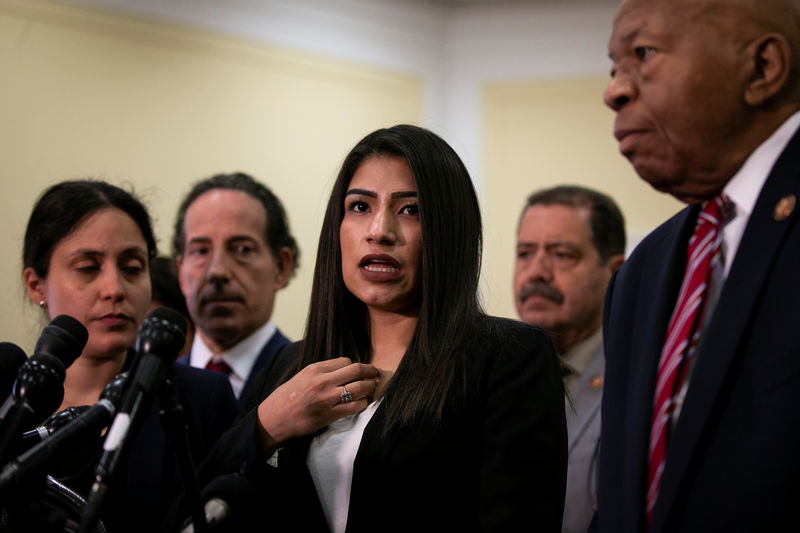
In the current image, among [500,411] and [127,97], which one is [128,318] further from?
[127,97]

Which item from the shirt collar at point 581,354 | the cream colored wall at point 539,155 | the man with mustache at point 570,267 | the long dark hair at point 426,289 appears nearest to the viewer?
the long dark hair at point 426,289

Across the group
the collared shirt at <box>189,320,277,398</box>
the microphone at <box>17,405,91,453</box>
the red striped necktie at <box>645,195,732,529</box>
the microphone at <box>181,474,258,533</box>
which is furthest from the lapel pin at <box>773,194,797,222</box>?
the collared shirt at <box>189,320,277,398</box>

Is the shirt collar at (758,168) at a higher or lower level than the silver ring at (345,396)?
higher

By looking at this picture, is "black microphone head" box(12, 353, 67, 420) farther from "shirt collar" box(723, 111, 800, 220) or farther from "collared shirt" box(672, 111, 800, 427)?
"shirt collar" box(723, 111, 800, 220)

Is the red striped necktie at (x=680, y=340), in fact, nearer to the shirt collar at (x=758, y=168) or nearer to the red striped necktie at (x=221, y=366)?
the shirt collar at (x=758, y=168)

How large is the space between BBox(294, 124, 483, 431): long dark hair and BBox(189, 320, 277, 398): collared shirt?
102cm

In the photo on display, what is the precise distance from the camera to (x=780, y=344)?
127 centimetres

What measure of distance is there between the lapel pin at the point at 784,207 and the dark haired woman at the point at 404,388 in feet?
1.92

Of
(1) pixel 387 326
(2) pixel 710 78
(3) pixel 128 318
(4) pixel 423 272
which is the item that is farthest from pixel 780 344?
(3) pixel 128 318

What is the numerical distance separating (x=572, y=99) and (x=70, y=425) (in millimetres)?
4503

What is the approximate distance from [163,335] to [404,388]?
63cm

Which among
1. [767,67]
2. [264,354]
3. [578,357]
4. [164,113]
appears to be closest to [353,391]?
[767,67]

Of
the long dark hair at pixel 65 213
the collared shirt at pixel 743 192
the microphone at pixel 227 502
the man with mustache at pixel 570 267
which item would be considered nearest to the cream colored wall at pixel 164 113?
the long dark hair at pixel 65 213

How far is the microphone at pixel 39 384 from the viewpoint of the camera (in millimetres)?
1329
